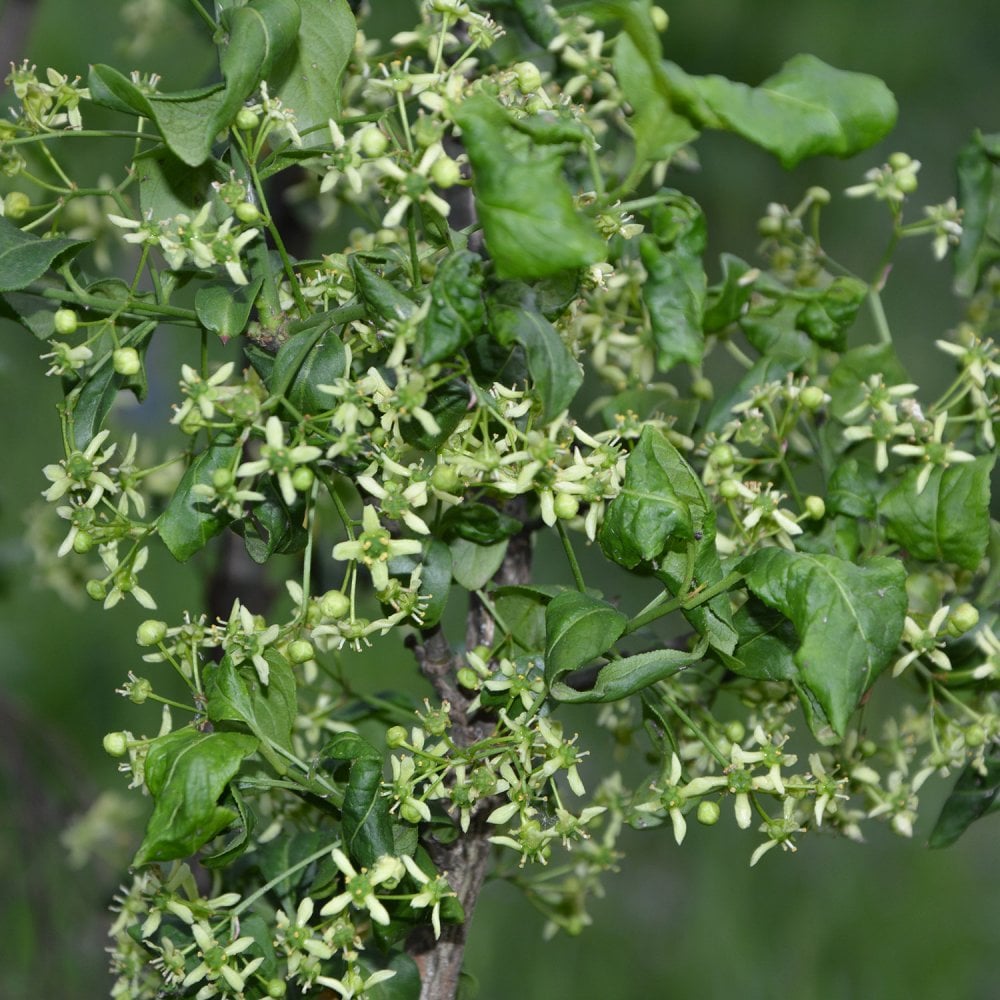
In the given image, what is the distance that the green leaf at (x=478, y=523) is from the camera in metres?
0.71

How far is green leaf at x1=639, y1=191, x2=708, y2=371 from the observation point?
628 mm

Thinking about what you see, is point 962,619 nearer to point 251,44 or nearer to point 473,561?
point 473,561

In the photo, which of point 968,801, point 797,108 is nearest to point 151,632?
point 797,108

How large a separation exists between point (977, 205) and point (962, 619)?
300mm

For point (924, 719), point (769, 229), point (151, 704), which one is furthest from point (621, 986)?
point (769, 229)

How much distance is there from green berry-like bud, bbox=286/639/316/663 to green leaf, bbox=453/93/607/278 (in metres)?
0.23

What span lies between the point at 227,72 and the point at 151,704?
6.28 feet

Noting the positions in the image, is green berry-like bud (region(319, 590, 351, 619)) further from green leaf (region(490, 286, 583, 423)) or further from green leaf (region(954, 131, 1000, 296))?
green leaf (region(954, 131, 1000, 296))

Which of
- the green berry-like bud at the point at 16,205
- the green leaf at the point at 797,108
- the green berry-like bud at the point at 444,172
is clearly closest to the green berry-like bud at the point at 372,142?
the green berry-like bud at the point at 444,172

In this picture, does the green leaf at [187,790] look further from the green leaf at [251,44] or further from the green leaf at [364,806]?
the green leaf at [251,44]

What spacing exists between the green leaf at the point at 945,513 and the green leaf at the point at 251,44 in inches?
16.5

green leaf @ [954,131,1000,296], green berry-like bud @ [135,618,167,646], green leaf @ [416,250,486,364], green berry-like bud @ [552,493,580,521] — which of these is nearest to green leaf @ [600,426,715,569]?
green berry-like bud @ [552,493,580,521]

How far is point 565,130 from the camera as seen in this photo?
542mm

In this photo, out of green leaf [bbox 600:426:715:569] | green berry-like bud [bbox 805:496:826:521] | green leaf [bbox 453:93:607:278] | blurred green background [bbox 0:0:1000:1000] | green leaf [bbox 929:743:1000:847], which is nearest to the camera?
green leaf [bbox 453:93:607:278]
